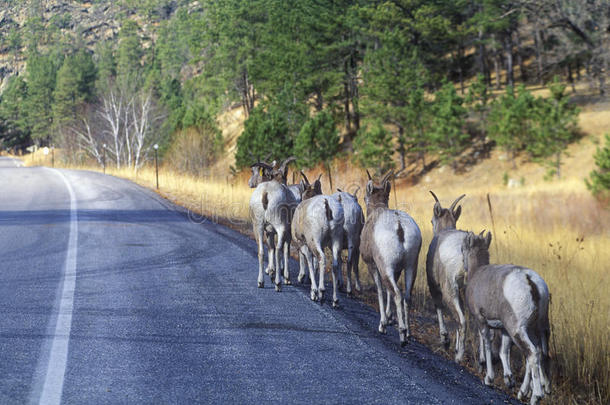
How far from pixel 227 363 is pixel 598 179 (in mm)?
19185

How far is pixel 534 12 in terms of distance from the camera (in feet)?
75.1

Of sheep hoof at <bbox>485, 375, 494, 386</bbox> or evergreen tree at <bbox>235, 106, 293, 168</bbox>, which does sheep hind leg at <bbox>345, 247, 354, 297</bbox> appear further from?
evergreen tree at <bbox>235, 106, 293, 168</bbox>

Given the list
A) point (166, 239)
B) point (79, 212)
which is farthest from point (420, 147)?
point (166, 239)

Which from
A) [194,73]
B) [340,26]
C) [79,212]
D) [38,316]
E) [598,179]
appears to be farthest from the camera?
[194,73]

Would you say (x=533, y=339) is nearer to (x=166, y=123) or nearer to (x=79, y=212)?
(x=79, y=212)

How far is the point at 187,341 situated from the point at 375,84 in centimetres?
3802

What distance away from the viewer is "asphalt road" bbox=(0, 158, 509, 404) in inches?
181

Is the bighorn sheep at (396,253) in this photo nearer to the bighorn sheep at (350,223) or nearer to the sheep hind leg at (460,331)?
the sheep hind leg at (460,331)

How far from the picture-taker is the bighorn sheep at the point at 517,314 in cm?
444

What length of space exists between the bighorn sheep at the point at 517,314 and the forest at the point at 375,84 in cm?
1867

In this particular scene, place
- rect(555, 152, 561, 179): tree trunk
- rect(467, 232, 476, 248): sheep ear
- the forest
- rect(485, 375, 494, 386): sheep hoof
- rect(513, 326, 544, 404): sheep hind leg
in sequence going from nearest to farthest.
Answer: rect(513, 326, 544, 404): sheep hind leg < rect(485, 375, 494, 386): sheep hoof < rect(467, 232, 476, 248): sheep ear < rect(555, 152, 561, 179): tree trunk < the forest

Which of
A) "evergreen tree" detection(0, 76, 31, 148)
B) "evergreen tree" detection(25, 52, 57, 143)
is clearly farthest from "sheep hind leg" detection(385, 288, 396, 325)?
"evergreen tree" detection(0, 76, 31, 148)

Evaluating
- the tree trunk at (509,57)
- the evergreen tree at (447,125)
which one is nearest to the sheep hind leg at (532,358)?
the evergreen tree at (447,125)

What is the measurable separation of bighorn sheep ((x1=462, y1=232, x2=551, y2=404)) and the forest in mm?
18674
